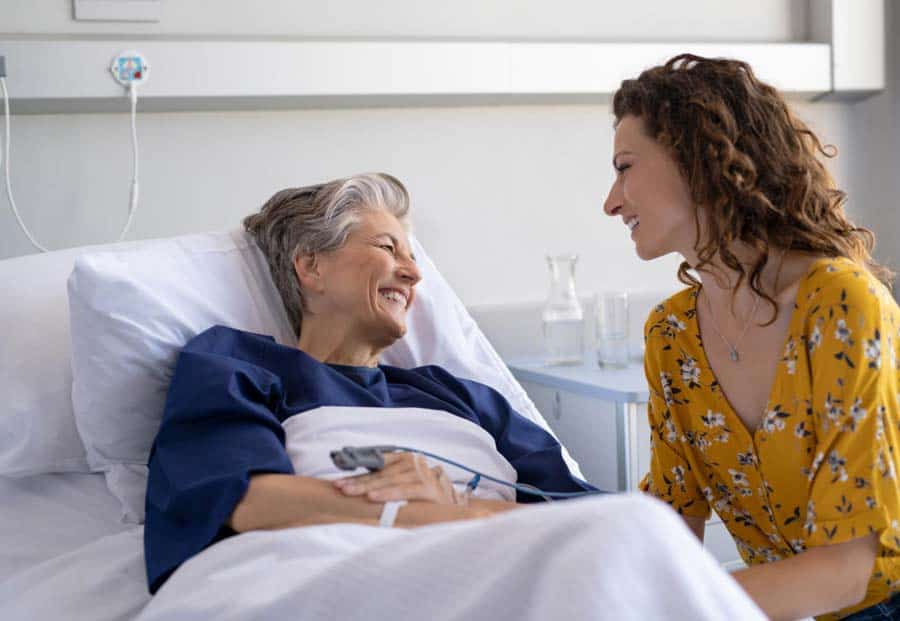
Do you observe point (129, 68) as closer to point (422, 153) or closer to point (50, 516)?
point (422, 153)

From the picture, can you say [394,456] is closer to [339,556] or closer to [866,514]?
[339,556]

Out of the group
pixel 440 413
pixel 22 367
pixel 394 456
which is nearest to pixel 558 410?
pixel 440 413

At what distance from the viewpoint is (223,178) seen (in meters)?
2.62

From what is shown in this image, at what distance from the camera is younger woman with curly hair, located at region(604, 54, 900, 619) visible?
1396mm

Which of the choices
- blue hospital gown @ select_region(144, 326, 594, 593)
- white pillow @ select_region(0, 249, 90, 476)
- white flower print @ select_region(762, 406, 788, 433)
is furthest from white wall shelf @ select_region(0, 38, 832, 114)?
white flower print @ select_region(762, 406, 788, 433)

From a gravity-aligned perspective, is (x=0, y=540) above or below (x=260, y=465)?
below

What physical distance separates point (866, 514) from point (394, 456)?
0.64 m

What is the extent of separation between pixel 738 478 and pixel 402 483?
0.47m

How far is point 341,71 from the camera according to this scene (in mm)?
2588

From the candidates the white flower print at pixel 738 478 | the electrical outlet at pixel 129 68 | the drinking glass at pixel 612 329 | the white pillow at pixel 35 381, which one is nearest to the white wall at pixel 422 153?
the electrical outlet at pixel 129 68

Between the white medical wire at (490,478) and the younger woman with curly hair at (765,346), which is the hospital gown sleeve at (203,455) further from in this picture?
the younger woman with curly hair at (765,346)

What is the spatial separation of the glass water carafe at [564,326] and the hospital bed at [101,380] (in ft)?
1.88

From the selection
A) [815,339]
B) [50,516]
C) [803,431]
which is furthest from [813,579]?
[50,516]

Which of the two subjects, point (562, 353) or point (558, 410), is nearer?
point (558, 410)
